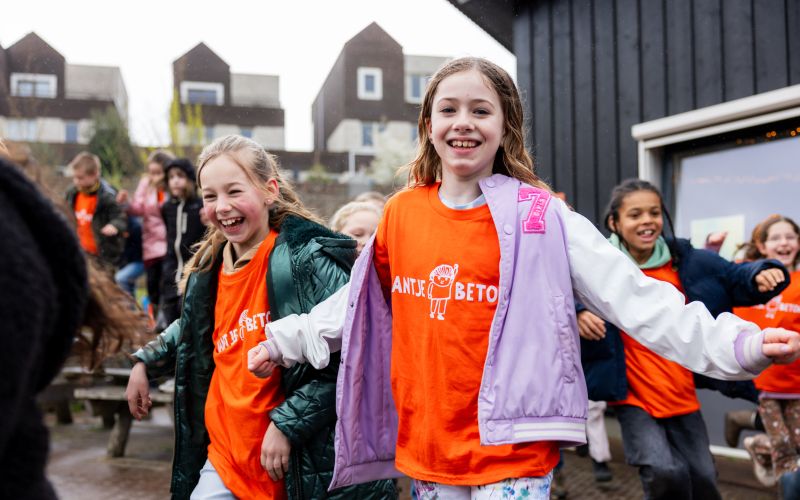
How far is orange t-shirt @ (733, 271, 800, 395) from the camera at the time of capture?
15.5 feet

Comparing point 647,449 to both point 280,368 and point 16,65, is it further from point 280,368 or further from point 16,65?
point 16,65

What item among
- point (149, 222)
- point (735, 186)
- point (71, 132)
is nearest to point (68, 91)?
point (71, 132)

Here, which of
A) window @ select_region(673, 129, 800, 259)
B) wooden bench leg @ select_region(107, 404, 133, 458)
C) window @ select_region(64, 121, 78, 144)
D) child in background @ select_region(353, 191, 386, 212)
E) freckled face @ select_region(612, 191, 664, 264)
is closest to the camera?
freckled face @ select_region(612, 191, 664, 264)

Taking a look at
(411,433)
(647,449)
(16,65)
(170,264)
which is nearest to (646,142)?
(647,449)

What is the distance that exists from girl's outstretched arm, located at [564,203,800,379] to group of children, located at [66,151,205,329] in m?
5.76

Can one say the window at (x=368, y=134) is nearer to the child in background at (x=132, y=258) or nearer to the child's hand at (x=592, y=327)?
the child in background at (x=132, y=258)

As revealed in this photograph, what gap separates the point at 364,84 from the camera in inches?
1642

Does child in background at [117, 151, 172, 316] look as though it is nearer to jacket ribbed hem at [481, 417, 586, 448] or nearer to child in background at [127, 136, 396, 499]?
child in background at [127, 136, 396, 499]

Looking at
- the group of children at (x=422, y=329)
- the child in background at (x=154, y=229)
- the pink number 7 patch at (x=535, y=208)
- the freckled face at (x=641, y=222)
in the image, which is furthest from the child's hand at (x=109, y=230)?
the pink number 7 patch at (x=535, y=208)

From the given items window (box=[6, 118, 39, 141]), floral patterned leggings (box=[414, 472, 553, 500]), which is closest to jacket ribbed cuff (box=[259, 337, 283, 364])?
floral patterned leggings (box=[414, 472, 553, 500])

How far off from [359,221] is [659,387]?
196 cm

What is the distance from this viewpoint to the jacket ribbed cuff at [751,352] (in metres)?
2.03

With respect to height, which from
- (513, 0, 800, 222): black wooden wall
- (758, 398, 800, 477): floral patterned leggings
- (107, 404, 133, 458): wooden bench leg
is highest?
(513, 0, 800, 222): black wooden wall

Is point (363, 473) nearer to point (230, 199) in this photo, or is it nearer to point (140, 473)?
point (230, 199)
